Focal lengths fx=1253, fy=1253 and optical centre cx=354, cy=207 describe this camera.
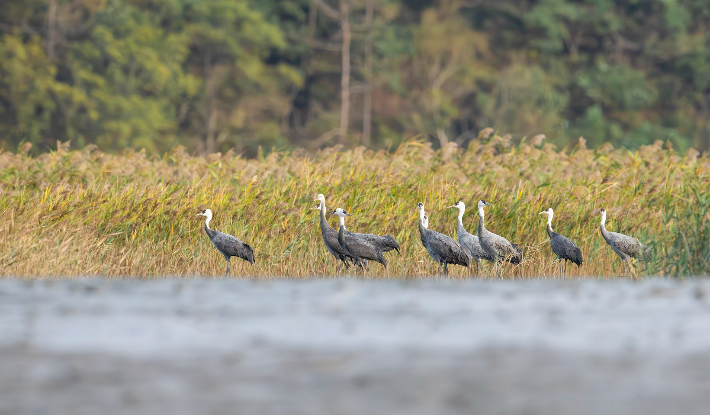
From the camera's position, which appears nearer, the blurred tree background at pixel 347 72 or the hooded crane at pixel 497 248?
the hooded crane at pixel 497 248

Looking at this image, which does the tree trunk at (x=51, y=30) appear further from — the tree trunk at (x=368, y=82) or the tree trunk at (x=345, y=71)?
the tree trunk at (x=368, y=82)

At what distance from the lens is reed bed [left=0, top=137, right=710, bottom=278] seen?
37.1ft

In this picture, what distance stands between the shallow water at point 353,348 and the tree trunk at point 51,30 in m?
29.9

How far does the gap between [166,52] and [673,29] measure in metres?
17.1

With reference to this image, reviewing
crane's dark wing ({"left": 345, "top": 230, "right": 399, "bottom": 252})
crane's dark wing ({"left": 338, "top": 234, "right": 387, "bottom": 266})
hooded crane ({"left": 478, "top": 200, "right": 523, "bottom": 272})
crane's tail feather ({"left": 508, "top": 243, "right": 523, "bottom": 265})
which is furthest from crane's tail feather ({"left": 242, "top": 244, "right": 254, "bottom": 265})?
crane's tail feather ({"left": 508, "top": 243, "right": 523, "bottom": 265})

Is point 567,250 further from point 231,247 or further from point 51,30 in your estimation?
point 51,30

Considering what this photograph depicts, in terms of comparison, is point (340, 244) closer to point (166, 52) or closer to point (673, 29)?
point (166, 52)

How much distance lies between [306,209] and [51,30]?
93.2 feet

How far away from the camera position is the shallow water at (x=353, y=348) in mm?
5902

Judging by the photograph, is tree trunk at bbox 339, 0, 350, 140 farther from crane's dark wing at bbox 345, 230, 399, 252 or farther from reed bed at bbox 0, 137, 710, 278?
crane's dark wing at bbox 345, 230, 399, 252

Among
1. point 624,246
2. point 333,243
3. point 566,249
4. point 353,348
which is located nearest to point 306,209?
point 333,243

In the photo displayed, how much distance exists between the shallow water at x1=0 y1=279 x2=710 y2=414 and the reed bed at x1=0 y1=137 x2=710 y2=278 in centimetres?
135

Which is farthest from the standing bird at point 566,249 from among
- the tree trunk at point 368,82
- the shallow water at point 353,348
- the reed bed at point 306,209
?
the tree trunk at point 368,82

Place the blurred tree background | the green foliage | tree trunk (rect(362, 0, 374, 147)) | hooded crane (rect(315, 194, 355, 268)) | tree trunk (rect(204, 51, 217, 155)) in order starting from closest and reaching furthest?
the green foliage, hooded crane (rect(315, 194, 355, 268)), the blurred tree background, tree trunk (rect(204, 51, 217, 155)), tree trunk (rect(362, 0, 374, 147))
